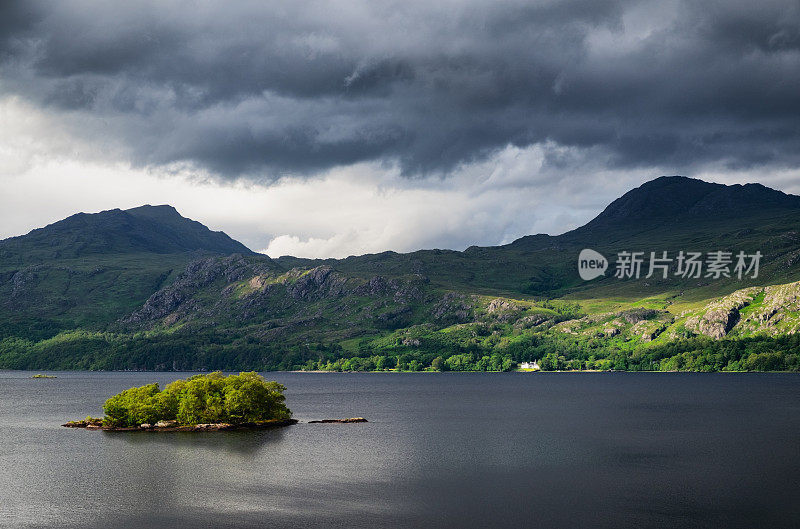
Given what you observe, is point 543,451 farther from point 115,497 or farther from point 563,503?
point 115,497

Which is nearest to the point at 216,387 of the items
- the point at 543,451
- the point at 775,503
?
the point at 543,451

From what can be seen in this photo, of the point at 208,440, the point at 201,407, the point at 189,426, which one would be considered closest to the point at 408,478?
the point at 208,440

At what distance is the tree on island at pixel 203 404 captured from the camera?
18238cm

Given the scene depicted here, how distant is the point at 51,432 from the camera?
183 metres

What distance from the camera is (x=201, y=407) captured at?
18362 cm

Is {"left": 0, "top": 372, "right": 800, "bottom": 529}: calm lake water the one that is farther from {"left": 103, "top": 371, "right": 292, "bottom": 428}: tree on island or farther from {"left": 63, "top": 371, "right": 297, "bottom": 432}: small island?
{"left": 103, "top": 371, "right": 292, "bottom": 428}: tree on island

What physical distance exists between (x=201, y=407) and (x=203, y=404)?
87cm

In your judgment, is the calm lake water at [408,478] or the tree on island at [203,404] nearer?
the calm lake water at [408,478]

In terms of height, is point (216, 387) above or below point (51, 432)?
above

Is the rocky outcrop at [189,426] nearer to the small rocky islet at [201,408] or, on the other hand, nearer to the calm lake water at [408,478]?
the small rocky islet at [201,408]

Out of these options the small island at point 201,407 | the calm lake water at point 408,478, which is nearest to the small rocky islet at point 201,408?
the small island at point 201,407

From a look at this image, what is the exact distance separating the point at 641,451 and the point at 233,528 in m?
88.0

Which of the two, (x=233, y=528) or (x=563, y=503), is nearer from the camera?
(x=233, y=528)

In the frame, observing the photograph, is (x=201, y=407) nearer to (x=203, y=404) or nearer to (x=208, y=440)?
(x=203, y=404)
